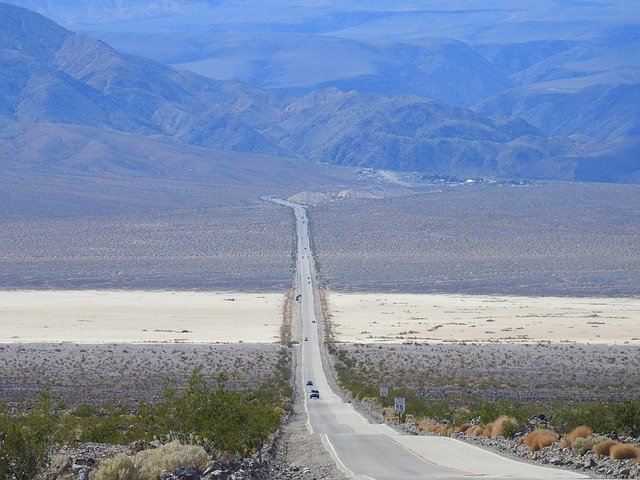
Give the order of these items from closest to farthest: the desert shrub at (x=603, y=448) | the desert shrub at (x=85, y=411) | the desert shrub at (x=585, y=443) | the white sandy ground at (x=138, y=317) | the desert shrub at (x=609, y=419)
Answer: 1. the desert shrub at (x=603, y=448)
2. the desert shrub at (x=585, y=443)
3. the desert shrub at (x=609, y=419)
4. the desert shrub at (x=85, y=411)
5. the white sandy ground at (x=138, y=317)

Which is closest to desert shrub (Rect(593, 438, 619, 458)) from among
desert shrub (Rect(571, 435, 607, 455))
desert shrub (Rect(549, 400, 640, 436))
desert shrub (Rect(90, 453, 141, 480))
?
desert shrub (Rect(571, 435, 607, 455))

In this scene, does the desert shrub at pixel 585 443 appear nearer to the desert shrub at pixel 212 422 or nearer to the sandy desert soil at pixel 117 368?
the desert shrub at pixel 212 422

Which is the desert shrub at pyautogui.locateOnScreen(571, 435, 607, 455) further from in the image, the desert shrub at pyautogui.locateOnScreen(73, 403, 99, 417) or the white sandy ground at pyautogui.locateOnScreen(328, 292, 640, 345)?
the white sandy ground at pyautogui.locateOnScreen(328, 292, 640, 345)

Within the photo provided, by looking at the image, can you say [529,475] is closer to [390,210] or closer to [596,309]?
[596,309]

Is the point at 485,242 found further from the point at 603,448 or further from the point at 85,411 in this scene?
the point at 603,448

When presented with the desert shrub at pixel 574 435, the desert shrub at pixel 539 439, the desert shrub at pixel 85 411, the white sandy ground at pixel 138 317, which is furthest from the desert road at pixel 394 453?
the white sandy ground at pixel 138 317

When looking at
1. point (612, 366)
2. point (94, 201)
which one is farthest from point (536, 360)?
point (94, 201)

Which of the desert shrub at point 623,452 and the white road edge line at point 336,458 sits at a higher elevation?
the desert shrub at point 623,452
